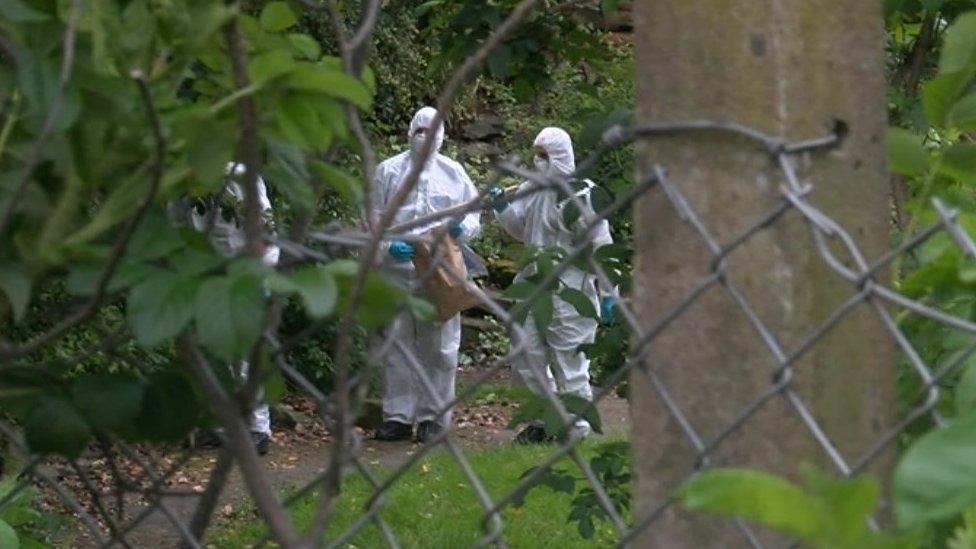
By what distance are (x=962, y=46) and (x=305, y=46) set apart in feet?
2.02

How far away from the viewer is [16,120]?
138 centimetres

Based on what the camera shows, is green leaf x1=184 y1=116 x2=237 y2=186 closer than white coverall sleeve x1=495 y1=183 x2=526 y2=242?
Yes

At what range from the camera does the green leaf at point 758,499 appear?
91cm

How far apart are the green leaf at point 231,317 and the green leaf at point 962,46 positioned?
0.69m

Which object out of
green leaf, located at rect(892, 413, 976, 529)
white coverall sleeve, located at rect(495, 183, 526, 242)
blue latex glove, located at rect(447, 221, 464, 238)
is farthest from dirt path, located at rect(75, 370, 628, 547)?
green leaf, located at rect(892, 413, 976, 529)

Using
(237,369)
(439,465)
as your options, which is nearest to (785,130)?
(237,369)

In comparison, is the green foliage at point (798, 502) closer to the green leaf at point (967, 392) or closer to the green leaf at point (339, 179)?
the green leaf at point (967, 392)

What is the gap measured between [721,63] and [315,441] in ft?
28.4

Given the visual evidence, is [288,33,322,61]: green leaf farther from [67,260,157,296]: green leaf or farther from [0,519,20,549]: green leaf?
[0,519,20,549]: green leaf

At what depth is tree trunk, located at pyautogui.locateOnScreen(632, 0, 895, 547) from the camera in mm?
1242

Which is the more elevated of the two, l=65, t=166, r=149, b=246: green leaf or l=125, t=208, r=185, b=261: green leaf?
l=65, t=166, r=149, b=246: green leaf

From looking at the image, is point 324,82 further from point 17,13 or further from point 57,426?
point 57,426

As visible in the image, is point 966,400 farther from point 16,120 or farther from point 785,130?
point 16,120

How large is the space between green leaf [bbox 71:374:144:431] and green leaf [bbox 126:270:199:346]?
228 millimetres
